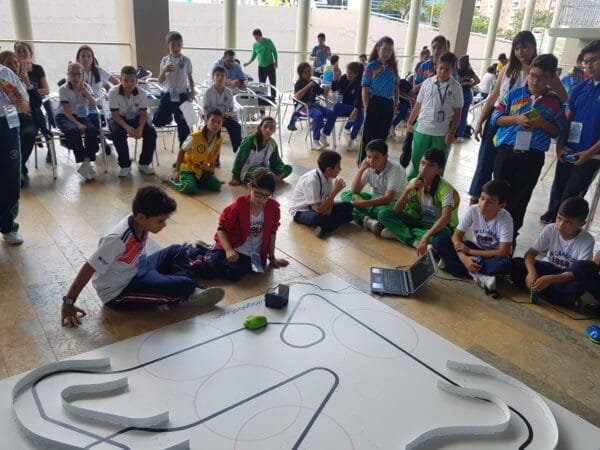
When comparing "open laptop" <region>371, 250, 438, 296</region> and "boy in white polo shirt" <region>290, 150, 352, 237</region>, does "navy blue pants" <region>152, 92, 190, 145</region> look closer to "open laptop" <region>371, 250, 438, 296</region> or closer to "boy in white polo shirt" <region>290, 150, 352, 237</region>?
"boy in white polo shirt" <region>290, 150, 352, 237</region>

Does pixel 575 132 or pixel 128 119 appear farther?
pixel 128 119

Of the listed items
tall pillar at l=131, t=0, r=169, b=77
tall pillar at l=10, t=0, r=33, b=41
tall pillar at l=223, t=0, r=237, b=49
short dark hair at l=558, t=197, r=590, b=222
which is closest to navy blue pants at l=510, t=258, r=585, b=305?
short dark hair at l=558, t=197, r=590, b=222

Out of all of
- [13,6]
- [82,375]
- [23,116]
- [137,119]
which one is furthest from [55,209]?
[13,6]

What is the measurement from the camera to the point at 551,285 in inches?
105

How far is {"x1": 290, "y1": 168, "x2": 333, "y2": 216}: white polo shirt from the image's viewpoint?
3490 mm

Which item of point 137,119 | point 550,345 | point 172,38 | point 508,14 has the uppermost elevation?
point 508,14

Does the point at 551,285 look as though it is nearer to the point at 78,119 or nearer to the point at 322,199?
the point at 322,199

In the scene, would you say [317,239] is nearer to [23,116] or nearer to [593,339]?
[593,339]

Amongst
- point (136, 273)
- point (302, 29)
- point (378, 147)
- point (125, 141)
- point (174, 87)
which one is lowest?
point (136, 273)

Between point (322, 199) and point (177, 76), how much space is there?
2.67m

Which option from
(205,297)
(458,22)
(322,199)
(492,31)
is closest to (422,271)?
(322,199)

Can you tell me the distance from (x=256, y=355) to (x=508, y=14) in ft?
Answer: 82.3

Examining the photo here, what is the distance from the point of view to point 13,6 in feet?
20.5

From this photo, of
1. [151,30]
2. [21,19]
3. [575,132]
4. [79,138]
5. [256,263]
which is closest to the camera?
[256,263]
